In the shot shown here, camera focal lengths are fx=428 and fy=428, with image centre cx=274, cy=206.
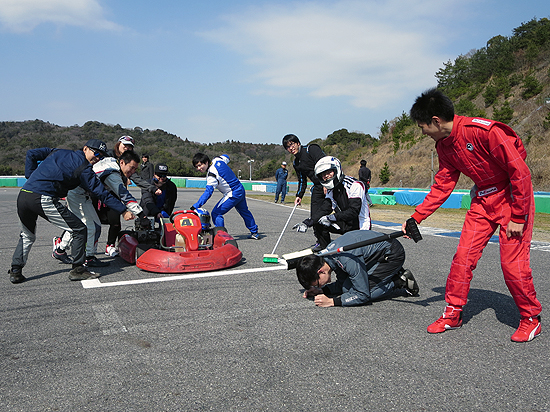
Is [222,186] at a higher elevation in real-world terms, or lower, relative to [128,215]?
higher

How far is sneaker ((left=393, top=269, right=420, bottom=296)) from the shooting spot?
414 cm

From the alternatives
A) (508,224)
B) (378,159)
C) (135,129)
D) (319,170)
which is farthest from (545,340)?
(135,129)

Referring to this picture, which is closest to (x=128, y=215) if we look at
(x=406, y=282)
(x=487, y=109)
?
(x=406, y=282)

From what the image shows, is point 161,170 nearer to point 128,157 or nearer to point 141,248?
point 128,157

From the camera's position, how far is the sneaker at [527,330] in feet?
10.2

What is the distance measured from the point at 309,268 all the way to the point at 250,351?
101cm

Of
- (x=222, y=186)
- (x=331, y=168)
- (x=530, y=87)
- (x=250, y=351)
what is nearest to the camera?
(x=250, y=351)

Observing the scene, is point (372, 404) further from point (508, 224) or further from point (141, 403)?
point (508, 224)

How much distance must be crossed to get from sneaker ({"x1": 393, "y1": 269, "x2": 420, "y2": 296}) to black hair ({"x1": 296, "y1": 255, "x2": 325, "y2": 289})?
91 centimetres

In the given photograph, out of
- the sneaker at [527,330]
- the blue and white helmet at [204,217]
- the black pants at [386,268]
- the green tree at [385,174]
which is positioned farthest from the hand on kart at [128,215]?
the green tree at [385,174]

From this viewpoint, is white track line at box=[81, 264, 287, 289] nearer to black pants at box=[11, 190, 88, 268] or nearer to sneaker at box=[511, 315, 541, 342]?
black pants at box=[11, 190, 88, 268]

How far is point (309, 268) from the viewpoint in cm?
370

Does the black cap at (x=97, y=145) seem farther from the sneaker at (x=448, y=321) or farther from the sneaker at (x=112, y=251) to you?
the sneaker at (x=448, y=321)

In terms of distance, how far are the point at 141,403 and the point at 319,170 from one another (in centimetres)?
316
